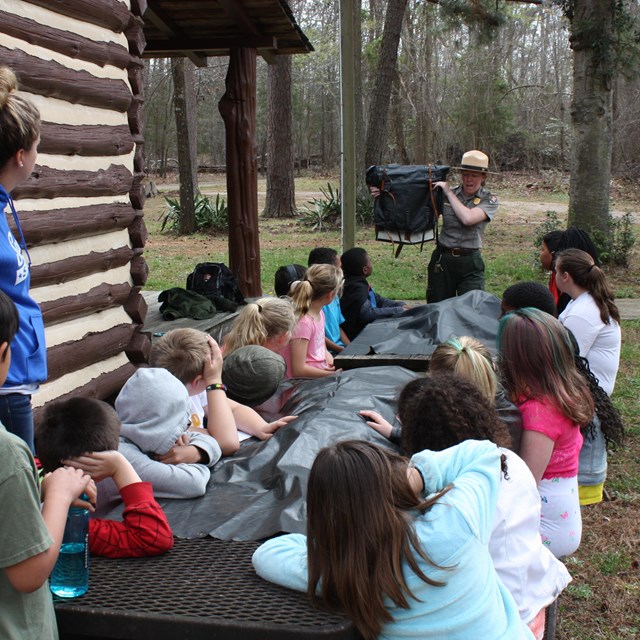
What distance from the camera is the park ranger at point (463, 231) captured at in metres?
6.69

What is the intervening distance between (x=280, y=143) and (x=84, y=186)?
15.8m

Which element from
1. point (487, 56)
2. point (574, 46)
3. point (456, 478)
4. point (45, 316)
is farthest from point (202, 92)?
point (456, 478)

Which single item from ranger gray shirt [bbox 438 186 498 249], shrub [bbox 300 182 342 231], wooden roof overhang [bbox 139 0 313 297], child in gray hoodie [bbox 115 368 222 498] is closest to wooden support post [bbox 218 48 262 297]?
wooden roof overhang [bbox 139 0 313 297]

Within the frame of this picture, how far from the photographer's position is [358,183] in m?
19.0

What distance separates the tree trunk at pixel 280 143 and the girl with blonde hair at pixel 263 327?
1588cm

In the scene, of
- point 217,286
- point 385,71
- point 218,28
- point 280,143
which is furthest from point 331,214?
point 217,286

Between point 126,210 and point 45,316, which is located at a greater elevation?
point 126,210

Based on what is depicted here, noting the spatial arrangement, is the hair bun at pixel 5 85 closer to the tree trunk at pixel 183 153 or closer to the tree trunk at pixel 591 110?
the tree trunk at pixel 591 110

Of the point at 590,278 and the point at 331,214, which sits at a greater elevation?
the point at 590,278

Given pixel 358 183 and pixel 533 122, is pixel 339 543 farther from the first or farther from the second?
pixel 533 122

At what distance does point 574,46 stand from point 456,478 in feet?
33.2

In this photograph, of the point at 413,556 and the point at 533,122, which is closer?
the point at 413,556

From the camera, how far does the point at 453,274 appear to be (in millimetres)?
7008

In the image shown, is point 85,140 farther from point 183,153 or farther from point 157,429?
point 183,153
